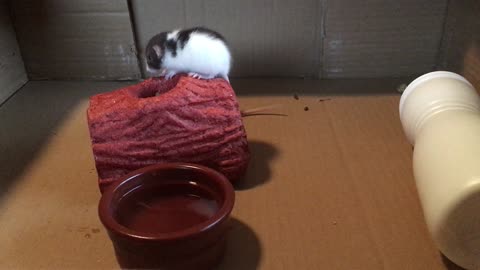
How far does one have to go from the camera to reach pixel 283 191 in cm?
104

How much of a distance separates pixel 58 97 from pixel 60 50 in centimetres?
22

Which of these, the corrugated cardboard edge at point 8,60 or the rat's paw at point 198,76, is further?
the corrugated cardboard edge at point 8,60

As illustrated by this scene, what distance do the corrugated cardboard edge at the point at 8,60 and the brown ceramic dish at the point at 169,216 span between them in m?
0.91

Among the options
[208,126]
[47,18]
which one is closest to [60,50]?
[47,18]

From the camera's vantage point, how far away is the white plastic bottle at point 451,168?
72 cm

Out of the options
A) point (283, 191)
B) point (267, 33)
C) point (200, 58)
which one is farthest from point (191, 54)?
point (267, 33)

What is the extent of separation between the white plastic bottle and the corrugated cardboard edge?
1.35 m

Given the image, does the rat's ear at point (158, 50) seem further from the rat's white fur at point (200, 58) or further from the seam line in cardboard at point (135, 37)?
the seam line in cardboard at point (135, 37)

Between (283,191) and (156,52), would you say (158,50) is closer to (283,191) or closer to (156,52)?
(156,52)

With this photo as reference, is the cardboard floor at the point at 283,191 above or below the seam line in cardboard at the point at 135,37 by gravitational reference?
below

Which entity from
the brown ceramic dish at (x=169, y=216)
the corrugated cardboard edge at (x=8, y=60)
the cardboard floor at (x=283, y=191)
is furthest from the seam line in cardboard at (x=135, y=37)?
the brown ceramic dish at (x=169, y=216)

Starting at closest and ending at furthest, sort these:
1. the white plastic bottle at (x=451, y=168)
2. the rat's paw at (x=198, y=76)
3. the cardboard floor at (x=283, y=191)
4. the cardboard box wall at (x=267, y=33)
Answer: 1. the white plastic bottle at (x=451, y=168)
2. the cardboard floor at (x=283, y=191)
3. the rat's paw at (x=198, y=76)
4. the cardboard box wall at (x=267, y=33)

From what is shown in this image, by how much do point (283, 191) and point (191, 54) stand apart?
1.28 ft

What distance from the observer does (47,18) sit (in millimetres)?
1649
